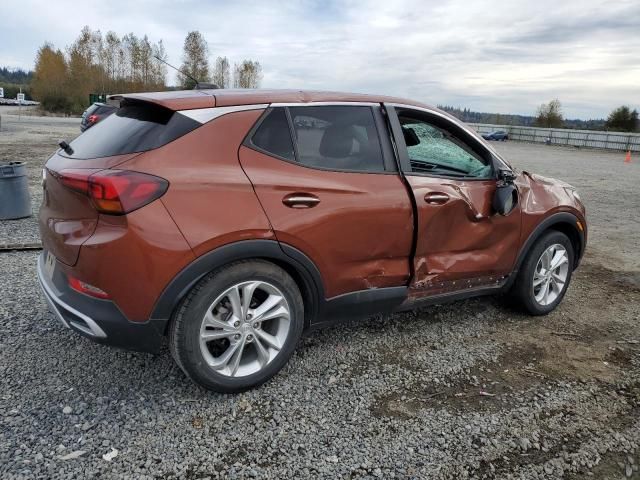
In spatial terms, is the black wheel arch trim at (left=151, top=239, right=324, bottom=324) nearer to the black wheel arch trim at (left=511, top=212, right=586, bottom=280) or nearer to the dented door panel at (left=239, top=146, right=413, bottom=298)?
the dented door panel at (left=239, top=146, right=413, bottom=298)

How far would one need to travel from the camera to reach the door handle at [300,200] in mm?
2920

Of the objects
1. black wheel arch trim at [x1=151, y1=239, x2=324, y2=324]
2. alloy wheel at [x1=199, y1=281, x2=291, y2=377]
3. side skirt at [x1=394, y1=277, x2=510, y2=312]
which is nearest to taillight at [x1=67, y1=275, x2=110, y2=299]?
black wheel arch trim at [x1=151, y1=239, x2=324, y2=324]

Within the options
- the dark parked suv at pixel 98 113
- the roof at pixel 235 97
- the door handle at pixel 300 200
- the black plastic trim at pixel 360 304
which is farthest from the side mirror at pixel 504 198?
the dark parked suv at pixel 98 113

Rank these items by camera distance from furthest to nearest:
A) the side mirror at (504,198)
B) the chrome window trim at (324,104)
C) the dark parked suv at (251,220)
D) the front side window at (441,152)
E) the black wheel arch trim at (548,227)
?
the black wheel arch trim at (548,227), the side mirror at (504,198), the front side window at (441,152), the chrome window trim at (324,104), the dark parked suv at (251,220)

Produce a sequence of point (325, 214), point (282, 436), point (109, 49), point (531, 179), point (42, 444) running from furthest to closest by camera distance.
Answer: point (109, 49), point (531, 179), point (325, 214), point (282, 436), point (42, 444)

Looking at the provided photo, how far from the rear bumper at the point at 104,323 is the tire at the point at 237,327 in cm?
11

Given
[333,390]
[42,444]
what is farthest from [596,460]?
[42,444]

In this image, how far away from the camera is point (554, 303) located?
452 centimetres

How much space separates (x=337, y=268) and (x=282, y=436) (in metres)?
1.02

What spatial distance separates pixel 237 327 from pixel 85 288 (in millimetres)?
818

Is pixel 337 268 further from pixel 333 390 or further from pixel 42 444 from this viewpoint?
pixel 42 444

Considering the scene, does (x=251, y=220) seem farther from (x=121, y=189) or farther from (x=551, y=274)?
(x=551, y=274)

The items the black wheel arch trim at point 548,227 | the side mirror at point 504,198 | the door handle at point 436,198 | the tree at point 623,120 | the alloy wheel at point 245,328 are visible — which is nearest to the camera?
the alloy wheel at point 245,328

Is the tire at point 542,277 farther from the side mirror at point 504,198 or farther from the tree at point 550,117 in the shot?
the tree at point 550,117
